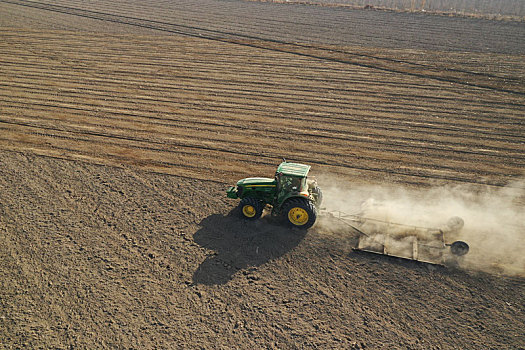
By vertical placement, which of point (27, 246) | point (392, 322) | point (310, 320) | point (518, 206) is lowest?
point (27, 246)

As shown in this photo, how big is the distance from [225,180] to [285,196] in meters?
3.59

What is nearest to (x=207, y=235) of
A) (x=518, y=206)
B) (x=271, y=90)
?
(x=518, y=206)

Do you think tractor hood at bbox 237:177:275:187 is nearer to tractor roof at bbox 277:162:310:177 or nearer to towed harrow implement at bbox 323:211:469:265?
tractor roof at bbox 277:162:310:177

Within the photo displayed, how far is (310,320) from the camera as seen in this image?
8.30 meters

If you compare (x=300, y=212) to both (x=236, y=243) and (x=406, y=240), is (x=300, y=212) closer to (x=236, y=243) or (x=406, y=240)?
(x=236, y=243)

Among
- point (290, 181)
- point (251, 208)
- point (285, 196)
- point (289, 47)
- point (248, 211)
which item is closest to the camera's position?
point (290, 181)

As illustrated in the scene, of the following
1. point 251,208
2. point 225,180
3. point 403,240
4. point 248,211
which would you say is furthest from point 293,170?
point 225,180

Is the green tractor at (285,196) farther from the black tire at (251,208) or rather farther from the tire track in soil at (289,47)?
the tire track in soil at (289,47)

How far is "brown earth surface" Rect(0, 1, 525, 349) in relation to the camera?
8.24 metres

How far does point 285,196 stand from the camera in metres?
10.4

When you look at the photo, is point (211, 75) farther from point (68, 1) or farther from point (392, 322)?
point (68, 1)

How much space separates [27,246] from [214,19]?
34.4 metres

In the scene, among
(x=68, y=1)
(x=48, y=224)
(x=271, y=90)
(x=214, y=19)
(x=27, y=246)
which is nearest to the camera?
(x=27, y=246)

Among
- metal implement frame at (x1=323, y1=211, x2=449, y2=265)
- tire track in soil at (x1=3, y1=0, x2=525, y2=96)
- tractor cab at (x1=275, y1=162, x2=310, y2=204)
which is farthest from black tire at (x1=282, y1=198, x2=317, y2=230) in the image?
tire track in soil at (x1=3, y1=0, x2=525, y2=96)
